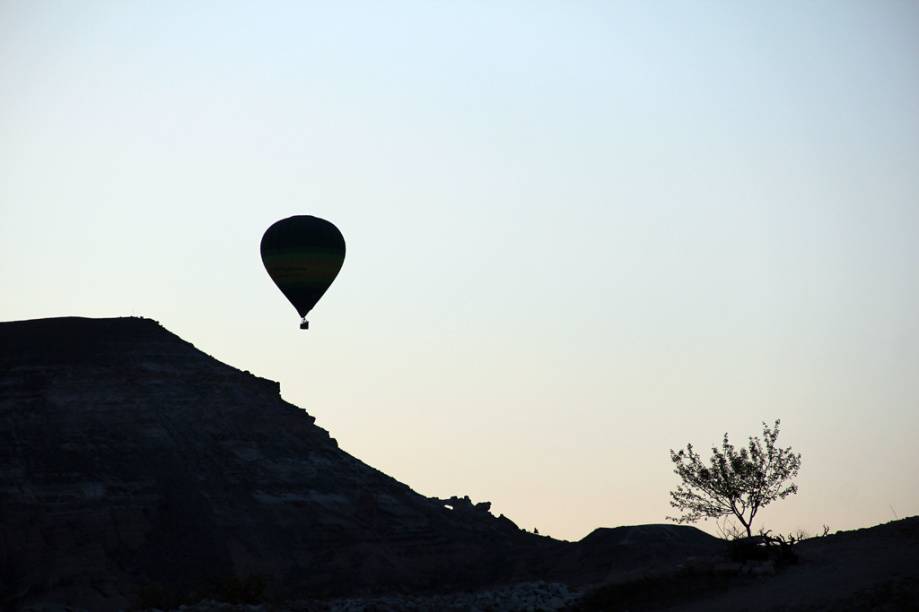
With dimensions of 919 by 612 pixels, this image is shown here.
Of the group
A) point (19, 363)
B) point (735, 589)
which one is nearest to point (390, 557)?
point (19, 363)

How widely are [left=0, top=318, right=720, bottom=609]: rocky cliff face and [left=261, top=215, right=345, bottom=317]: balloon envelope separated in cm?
2024

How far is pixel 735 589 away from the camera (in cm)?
5281

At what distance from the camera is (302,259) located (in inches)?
3100

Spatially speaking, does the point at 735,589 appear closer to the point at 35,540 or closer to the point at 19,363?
A: the point at 35,540

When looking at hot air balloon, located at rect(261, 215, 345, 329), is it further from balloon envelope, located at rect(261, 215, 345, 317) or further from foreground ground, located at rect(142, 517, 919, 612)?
foreground ground, located at rect(142, 517, 919, 612)

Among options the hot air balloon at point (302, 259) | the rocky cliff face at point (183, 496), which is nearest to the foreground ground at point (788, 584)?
the hot air balloon at point (302, 259)

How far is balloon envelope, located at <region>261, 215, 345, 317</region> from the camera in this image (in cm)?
7862

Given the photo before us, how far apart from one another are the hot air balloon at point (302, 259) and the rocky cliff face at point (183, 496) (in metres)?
20.1

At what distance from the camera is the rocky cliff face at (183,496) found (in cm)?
9775

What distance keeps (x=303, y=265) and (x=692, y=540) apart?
96.3 ft

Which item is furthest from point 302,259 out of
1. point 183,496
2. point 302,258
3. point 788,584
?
point 788,584

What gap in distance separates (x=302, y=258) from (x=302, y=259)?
48 mm

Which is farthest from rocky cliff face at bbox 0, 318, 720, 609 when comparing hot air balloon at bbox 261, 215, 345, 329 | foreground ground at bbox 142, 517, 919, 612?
foreground ground at bbox 142, 517, 919, 612

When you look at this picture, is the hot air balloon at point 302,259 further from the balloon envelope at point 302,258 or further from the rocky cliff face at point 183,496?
the rocky cliff face at point 183,496
